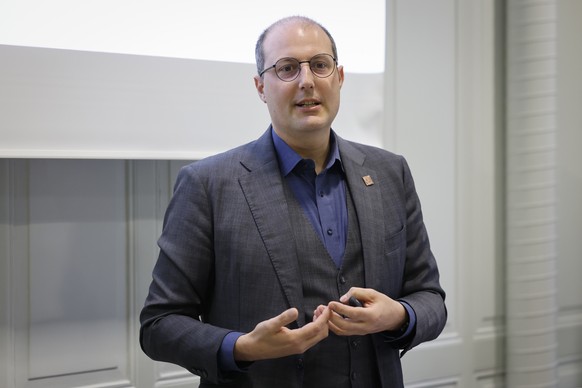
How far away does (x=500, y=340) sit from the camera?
2664mm

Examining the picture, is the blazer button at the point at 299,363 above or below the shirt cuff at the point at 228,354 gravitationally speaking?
below

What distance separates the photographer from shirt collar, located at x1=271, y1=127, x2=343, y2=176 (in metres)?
1.45

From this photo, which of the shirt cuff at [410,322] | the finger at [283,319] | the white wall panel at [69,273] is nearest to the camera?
the finger at [283,319]

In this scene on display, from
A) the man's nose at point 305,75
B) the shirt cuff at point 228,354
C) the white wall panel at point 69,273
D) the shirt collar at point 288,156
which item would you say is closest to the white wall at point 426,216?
the white wall panel at point 69,273

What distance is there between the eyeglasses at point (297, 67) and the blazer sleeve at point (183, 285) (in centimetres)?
34

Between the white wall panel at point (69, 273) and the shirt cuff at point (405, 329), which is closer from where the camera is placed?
the shirt cuff at point (405, 329)

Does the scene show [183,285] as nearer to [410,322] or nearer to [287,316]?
[287,316]

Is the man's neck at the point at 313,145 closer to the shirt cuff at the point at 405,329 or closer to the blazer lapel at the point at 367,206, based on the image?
the blazer lapel at the point at 367,206

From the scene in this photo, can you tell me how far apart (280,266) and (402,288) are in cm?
40

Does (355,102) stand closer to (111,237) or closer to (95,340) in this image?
(111,237)

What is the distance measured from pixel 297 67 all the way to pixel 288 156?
0.23 metres

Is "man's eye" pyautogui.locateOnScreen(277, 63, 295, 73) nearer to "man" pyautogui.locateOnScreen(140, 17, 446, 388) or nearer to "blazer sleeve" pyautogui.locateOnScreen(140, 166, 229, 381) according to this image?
"man" pyautogui.locateOnScreen(140, 17, 446, 388)

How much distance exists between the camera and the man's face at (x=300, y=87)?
1401 mm

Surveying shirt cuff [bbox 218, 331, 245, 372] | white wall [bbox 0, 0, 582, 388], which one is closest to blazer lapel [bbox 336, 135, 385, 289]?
shirt cuff [bbox 218, 331, 245, 372]
